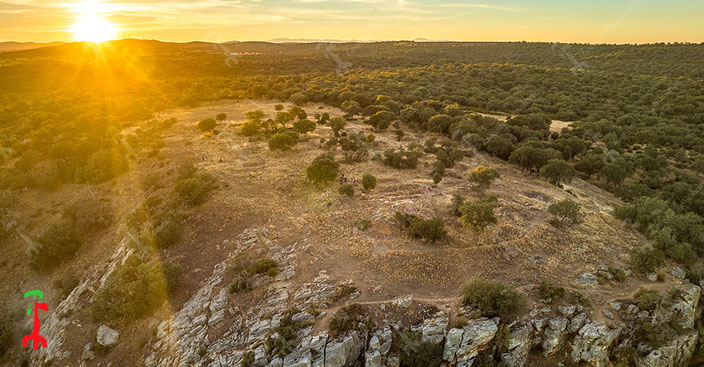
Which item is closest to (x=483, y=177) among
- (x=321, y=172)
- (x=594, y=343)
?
(x=321, y=172)

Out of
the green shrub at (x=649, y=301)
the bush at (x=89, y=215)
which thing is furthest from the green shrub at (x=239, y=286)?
the green shrub at (x=649, y=301)

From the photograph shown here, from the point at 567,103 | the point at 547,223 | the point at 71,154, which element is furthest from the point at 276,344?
the point at 567,103

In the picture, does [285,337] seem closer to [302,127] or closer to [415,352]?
[415,352]

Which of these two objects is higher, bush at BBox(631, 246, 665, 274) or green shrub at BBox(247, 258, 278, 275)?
bush at BBox(631, 246, 665, 274)

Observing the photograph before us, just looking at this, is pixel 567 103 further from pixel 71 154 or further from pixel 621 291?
pixel 71 154

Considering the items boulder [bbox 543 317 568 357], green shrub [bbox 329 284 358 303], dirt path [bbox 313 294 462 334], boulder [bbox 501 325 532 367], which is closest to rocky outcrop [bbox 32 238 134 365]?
dirt path [bbox 313 294 462 334]

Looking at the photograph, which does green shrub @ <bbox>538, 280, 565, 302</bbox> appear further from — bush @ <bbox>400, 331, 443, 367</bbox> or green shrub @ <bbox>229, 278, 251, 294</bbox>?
green shrub @ <bbox>229, 278, 251, 294</bbox>
